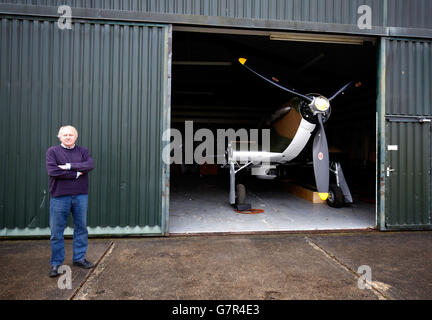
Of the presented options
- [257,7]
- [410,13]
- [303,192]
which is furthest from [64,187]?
[303,192]

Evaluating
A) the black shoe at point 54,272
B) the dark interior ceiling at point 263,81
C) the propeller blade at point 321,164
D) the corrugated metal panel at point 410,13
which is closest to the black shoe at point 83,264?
the black shoe at point 54,272

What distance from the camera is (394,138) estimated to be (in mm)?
4359

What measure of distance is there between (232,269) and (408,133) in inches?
155

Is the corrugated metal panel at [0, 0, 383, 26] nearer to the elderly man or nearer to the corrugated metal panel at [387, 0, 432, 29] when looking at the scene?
the corrugated metal panel at [387, 0, 432, 29]

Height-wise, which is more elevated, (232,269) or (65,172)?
(65,172)

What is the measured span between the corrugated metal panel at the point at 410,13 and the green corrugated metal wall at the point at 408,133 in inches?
12.3

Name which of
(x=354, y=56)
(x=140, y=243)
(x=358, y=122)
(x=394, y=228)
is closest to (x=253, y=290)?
(x=140, y=243)

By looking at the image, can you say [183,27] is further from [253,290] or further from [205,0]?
[253,290]

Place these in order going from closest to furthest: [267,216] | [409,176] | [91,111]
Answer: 1. [91,111]
2. [409,176]
3. [267,216]

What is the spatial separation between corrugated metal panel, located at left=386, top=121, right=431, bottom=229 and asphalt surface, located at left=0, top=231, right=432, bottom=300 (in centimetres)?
46

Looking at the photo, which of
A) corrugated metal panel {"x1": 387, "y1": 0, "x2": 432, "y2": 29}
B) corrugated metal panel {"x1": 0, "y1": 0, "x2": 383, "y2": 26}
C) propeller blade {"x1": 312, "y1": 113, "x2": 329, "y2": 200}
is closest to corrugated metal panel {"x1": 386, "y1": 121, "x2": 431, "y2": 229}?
propeller blade {"x1": 312, "y1": 113, "x2": 329, "y2": 200}

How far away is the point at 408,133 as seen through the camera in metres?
4.40

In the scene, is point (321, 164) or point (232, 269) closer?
point (232, 269)

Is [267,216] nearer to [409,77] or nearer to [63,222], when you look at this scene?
[409,77]
